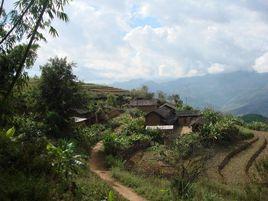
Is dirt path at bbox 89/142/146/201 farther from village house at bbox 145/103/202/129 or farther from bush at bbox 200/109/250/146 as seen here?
village house at bbox 145/103/202/129

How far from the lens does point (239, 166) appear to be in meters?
36.9

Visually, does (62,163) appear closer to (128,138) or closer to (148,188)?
(148,188)

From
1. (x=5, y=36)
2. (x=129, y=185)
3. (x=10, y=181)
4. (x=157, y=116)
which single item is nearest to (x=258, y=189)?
(x=129, y=185)

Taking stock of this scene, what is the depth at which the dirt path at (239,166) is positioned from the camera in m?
32.5

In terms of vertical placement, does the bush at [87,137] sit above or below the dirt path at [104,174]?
above

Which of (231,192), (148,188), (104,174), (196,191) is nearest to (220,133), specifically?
(231,192)

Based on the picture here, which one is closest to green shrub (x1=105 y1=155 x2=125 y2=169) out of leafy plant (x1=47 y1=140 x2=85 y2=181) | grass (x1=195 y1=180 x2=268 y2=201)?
grass (x1=195 y1=180 x2=268 y2=201)

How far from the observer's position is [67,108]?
38.3 metres

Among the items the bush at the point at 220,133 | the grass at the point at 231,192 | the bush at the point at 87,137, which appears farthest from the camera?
the bush at the point at 220,133

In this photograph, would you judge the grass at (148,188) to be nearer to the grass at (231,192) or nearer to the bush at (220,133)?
the grass at (231,192)

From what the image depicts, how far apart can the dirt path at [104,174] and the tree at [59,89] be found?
4801mm

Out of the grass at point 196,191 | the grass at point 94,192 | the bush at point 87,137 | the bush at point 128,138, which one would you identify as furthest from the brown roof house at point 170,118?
the grass at point 94,192

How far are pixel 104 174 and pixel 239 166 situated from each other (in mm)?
15893

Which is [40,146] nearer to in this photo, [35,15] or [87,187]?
[87,187]
